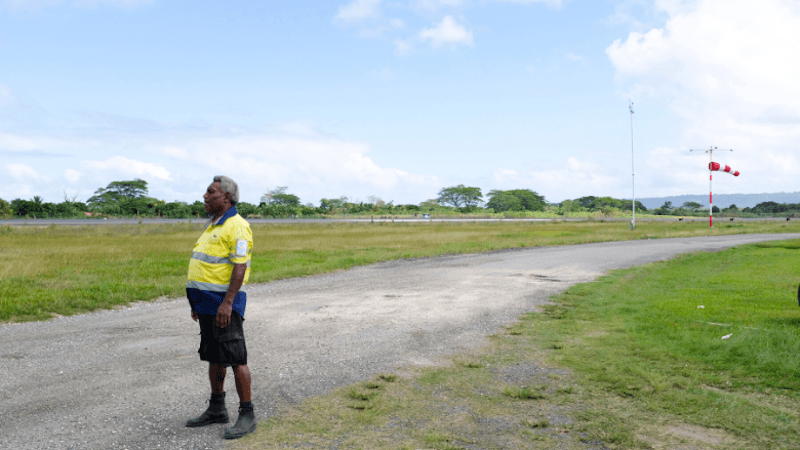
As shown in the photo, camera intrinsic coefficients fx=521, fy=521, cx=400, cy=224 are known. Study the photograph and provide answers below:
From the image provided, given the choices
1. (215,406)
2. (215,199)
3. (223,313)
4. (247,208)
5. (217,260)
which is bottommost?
(215,406)

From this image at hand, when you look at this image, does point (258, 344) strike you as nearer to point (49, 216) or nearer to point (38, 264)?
point (38, 264)

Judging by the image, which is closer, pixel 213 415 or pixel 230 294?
pixel 230 294

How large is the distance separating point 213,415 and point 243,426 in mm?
403

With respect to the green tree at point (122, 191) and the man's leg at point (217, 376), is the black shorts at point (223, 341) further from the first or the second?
the green tree at point (122, 191)

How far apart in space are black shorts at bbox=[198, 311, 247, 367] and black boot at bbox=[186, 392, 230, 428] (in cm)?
40

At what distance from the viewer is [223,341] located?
447 centimetres

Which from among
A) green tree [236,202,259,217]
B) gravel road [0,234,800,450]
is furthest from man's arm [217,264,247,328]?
green tree [236,202,259,217]

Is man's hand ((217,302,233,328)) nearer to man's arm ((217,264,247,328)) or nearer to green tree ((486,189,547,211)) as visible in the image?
man's arm ((217,264,247,328))

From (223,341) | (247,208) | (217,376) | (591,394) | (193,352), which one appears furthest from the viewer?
(247,208)

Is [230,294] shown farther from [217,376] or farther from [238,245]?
[217,376]

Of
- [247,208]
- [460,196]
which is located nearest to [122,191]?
[247,208]

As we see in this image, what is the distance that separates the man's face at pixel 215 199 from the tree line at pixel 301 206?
2509 cm

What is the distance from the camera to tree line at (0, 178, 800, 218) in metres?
67.8

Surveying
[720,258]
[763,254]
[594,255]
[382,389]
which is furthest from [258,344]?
[763,254]
